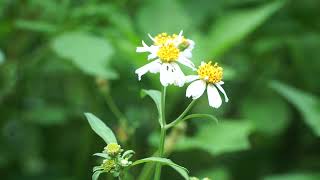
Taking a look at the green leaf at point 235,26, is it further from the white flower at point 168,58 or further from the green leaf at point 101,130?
the green leaf at point 101,130

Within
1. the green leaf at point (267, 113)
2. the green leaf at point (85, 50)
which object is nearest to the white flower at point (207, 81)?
the green leaf at point (85, 50)

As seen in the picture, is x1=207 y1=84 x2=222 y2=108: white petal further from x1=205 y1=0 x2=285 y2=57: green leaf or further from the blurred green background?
x1=205 y1=0 x2=285 y2=57: green leaf

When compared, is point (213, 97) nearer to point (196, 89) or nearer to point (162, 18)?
point (196, 89)

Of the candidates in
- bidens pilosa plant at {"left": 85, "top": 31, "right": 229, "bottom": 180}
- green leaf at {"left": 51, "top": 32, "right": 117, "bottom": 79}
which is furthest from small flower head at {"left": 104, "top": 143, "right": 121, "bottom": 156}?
green leaf at {"left": 51, "top": 32, "right": 117, "bottom": 79}

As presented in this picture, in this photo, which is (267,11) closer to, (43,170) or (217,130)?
(217,130)

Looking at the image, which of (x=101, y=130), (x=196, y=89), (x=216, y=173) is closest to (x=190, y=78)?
(x=196, y=89)

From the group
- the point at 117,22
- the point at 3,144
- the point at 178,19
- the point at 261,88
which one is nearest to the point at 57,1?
the point at 117,22
